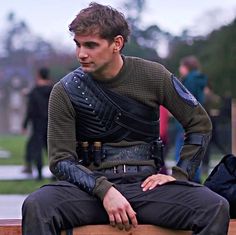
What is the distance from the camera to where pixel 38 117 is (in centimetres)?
1255

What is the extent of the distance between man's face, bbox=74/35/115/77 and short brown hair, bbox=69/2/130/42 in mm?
27

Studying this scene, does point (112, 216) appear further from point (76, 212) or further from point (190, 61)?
point (190, 61)

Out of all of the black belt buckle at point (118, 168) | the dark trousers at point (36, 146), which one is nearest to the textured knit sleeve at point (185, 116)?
the black belt buckle at point (118, 168)

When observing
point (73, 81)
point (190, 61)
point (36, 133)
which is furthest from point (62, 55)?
point (73, 81)

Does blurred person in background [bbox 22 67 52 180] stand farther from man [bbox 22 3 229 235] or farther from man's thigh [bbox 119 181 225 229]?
man's thigh [bbox 119 181 225 229]

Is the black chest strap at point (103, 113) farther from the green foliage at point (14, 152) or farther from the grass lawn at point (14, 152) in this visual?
the green foliage at point (14, 152)

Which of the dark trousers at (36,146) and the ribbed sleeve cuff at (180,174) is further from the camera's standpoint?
the dark trousers at (36,146)

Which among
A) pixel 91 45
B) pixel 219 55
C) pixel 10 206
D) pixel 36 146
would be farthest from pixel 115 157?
pixel 219 55

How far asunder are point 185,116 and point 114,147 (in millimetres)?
377

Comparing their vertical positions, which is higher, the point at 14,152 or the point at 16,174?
the point at 16,174

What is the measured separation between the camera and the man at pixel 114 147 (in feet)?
12.4

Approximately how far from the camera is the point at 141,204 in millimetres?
3865

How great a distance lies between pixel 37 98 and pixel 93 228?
8.36 metres

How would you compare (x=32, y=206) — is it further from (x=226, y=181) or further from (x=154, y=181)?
(x=226, y=181)
